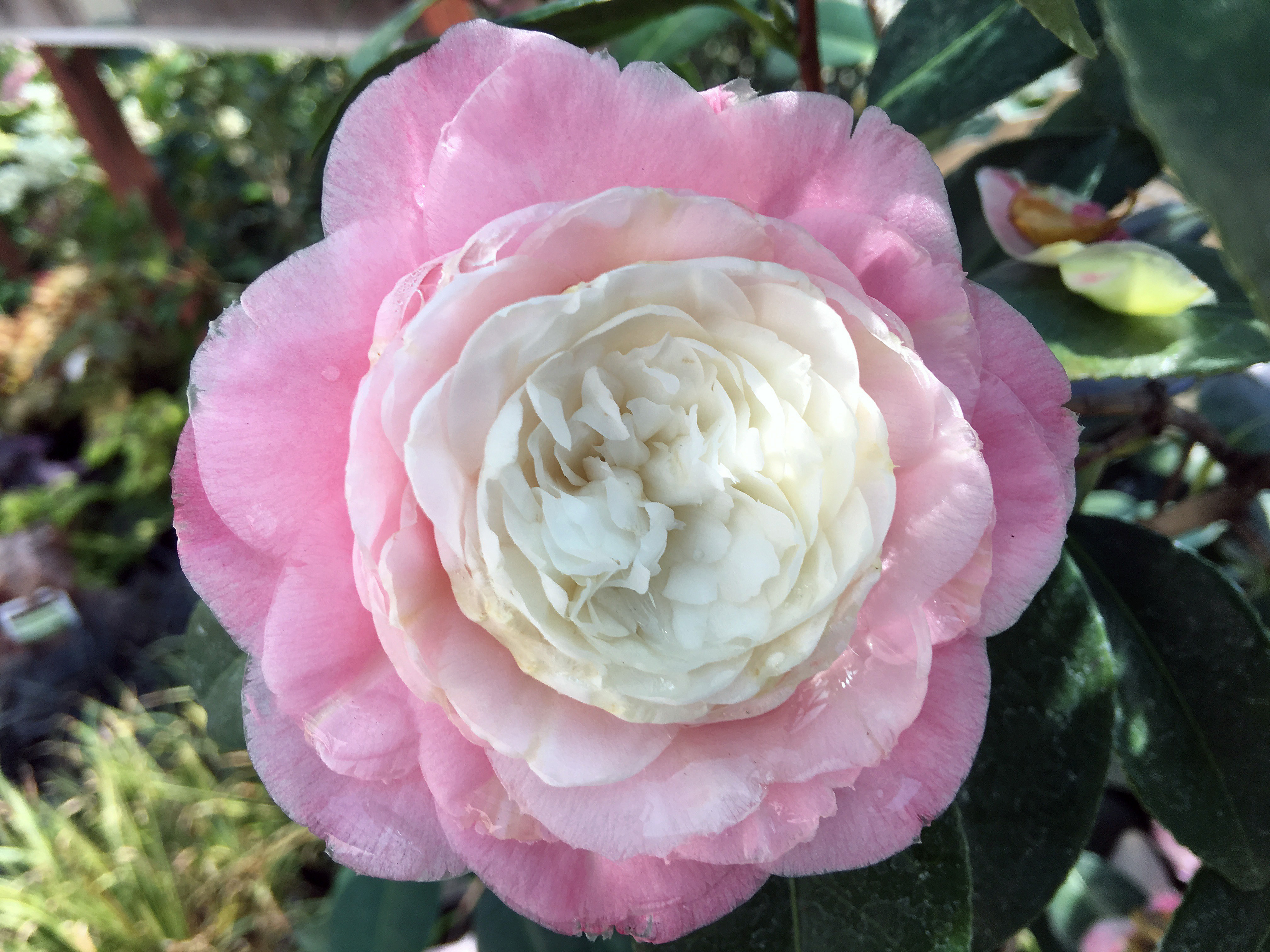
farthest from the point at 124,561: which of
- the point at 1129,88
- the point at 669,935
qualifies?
the point at 1129,88

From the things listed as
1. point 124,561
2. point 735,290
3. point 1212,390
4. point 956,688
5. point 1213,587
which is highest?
point 735,290

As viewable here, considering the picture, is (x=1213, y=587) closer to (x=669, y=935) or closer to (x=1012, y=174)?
(x=1012, y=174)

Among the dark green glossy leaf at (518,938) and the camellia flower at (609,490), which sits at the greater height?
the camellia flower at (609,490)

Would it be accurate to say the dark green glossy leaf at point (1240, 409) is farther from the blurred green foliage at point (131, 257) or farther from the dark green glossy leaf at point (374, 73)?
the blurred green foliage at point (131, 257)

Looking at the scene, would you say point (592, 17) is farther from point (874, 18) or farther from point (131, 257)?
point (131, 257)

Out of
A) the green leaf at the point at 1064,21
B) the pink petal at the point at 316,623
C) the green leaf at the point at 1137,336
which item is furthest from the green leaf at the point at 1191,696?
the pink petal at the point at 316,623

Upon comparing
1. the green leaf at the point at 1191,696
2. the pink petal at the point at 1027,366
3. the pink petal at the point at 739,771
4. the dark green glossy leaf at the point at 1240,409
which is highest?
the pink petal at the point at 1027,366

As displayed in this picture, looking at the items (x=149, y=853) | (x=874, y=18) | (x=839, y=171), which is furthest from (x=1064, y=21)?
(x=149, y=853)
